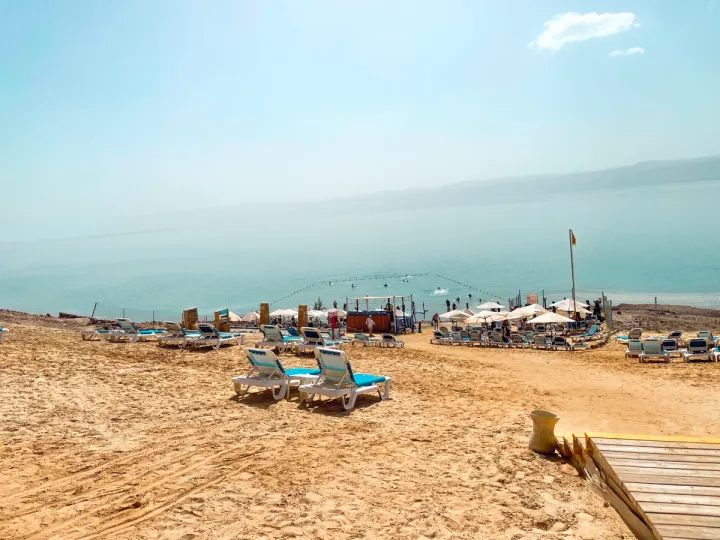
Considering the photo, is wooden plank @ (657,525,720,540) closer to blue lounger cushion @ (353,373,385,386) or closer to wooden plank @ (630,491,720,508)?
wooden plank @ (630,491,720,508)

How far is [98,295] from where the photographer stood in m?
82.1

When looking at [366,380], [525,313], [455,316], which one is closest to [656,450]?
[366,380]

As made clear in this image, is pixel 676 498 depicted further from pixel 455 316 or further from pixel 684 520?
pixel 455 316

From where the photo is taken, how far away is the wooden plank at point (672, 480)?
4215mm

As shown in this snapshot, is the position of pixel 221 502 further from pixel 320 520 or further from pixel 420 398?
pixel 420 398

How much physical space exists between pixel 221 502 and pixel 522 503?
8.40 ft

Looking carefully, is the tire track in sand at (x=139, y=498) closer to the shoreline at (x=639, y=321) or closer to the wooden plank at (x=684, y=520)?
the wooden plank at (x=684, y=520)

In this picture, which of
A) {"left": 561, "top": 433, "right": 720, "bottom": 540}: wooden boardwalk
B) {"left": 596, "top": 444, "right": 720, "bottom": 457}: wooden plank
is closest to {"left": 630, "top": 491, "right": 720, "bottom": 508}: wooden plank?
{"left": 561, "top": 433, "right": 720, "bottom": 540}: wooden boardwalk

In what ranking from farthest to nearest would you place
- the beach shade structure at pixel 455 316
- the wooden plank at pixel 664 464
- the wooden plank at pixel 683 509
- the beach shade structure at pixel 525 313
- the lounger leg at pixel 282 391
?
the beach shade structure at pixel 455 316 → the beach shade structure at pixel 525 313 → the lounger leg at pixel 282 391 → the wooden plank at pixel 664 464 → the wooden plank at pixel 683 509

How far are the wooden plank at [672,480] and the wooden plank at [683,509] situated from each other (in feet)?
1.16

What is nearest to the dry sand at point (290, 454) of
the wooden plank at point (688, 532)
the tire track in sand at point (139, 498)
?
the tire track in sand at point (139, 498)

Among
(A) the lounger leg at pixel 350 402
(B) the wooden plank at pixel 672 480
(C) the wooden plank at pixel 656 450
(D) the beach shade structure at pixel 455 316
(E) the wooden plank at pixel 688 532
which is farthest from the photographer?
(D) the beach shade structure at pixel 455 316

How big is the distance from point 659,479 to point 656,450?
2.05ft

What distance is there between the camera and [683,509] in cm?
383
